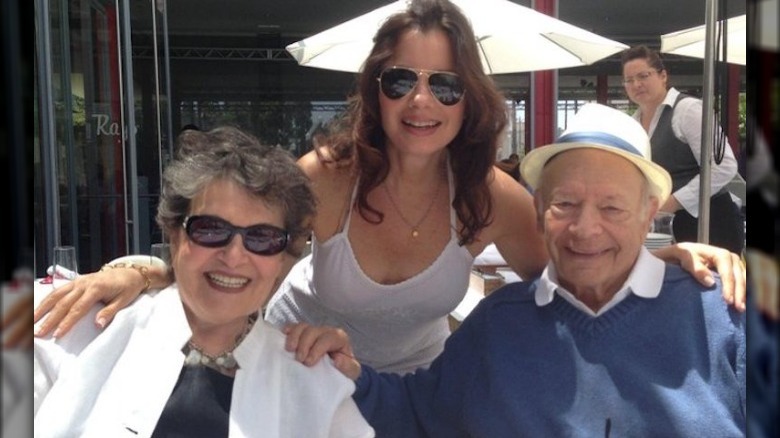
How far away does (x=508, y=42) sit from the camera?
3.14m

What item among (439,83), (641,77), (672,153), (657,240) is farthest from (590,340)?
(641,77)

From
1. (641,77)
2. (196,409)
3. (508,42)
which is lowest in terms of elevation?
(196,409)

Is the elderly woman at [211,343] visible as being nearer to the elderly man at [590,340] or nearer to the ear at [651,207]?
the elderly man at [590,340]

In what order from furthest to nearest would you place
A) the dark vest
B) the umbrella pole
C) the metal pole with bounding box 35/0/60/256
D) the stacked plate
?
the dark vest → the metal pole with bounding box 35/0/60/256 → the stacked plate → the umbrella pole

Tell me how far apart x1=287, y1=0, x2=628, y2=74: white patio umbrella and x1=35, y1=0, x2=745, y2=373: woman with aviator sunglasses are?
42.6 inches

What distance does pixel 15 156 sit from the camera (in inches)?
16.7

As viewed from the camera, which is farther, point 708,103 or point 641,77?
point 641,77

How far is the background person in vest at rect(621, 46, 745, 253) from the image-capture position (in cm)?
309

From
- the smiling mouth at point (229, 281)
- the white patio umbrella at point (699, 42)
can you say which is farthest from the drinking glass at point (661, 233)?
the smiling mouth at point (229, 281)

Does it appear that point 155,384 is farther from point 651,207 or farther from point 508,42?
point 508,42

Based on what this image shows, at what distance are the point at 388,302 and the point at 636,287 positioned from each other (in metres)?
0.59

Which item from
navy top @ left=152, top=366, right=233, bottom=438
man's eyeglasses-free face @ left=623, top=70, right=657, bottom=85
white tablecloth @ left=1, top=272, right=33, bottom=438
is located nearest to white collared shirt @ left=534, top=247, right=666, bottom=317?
navy top @ left=152, top=366, right=233, bottom=438

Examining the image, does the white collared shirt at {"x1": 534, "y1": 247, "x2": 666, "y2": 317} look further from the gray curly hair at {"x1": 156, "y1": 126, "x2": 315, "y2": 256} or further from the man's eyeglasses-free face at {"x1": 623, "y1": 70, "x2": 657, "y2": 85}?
the man's eyeglasses-free face at {"x1": 623, "y1": 70, "x2": 657, "y2": 85}

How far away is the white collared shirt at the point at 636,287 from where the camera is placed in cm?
159
